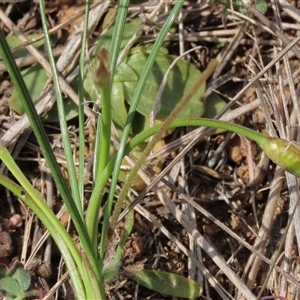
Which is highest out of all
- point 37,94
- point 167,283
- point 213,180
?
point 37,94

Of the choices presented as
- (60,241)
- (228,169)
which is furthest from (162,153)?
(60,241)

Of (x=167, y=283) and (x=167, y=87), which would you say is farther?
(x=167, y=87)

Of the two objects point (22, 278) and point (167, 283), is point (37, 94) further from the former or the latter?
point (167, 283)

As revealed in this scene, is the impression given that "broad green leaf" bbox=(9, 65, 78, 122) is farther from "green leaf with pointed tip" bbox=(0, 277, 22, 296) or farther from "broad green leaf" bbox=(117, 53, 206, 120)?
"green leaf with pointed tip" bbox=(0, 277, 22, 296)

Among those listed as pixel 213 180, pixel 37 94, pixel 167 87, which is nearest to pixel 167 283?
pixel 213 180

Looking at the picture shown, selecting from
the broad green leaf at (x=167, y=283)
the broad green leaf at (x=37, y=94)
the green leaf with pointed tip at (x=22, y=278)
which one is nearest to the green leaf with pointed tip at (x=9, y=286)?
the green leaf with pointed tip at (x=22, y=278)

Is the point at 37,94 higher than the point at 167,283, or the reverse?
the point at 37,94

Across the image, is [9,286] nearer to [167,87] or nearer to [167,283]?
[167,283]
